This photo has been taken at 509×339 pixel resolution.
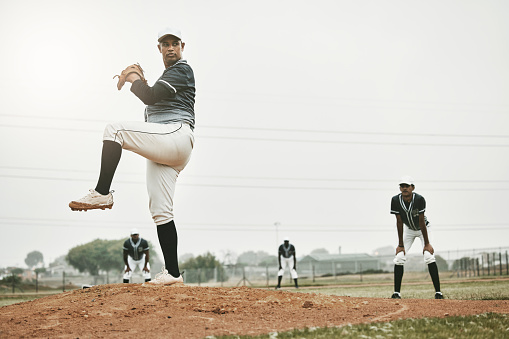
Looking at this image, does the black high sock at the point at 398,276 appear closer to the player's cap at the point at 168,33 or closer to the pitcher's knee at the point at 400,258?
the pitcher's knee at the point at 400,258

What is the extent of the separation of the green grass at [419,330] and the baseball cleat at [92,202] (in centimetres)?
193

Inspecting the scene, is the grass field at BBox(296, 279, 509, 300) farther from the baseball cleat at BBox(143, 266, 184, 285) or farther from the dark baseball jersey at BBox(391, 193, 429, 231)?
the baseball cleat at BBox(143, 266, 184, 285)

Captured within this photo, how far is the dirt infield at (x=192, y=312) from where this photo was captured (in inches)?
153

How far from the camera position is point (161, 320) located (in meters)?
4.12

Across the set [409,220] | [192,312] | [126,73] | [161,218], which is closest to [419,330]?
[192,312]

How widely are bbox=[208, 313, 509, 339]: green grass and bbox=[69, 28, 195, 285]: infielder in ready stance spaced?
86.5 inches

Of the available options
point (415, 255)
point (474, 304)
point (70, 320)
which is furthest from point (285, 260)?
point (415, 255)

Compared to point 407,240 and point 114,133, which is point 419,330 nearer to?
point 114,133

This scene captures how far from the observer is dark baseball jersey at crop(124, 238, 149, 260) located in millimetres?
16625

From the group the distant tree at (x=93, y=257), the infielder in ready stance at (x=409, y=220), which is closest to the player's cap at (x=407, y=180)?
the infielder in ready stance at (x=409, y=220)

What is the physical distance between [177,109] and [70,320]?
2.45 metres

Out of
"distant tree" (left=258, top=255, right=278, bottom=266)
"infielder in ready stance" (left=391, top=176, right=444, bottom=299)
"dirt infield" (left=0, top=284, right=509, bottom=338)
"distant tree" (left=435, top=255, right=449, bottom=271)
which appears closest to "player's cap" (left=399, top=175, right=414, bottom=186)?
"infielder in ready stance" (left=391, top=176, right=444, bottom=299)

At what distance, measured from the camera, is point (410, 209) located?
859 cm

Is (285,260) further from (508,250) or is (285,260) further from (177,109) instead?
(508,250)
